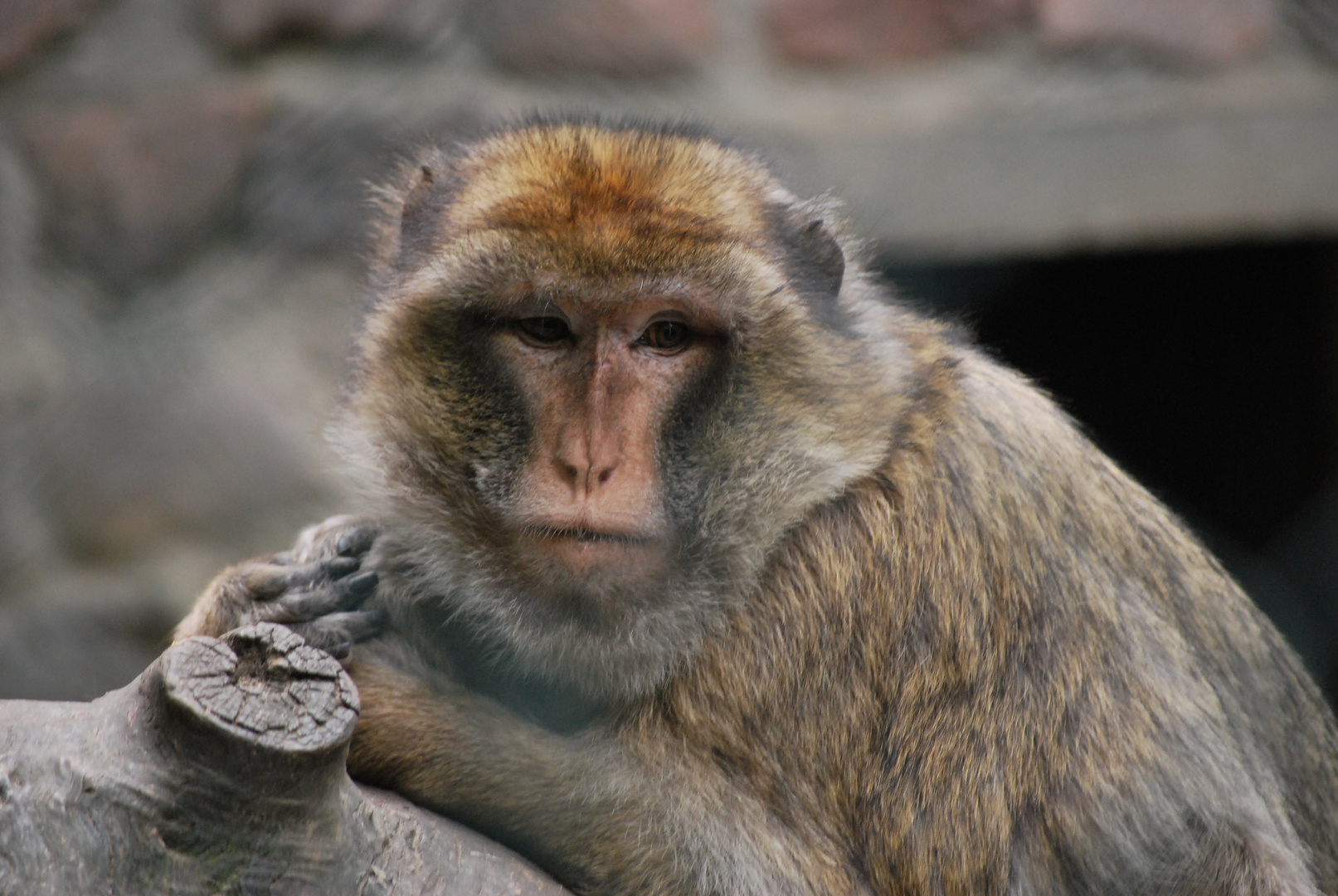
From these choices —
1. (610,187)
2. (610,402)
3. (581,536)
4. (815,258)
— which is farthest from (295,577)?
(815,258)

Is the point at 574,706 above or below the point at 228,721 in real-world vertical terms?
below

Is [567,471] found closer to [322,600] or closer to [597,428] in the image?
[597,428]

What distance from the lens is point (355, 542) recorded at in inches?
118

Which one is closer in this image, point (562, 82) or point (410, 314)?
point (410, 314)

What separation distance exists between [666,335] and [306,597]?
2.89 feet

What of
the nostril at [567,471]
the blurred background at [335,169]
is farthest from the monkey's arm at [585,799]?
the blurred background at [335,169]

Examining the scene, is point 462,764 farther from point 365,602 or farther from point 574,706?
point 365,602

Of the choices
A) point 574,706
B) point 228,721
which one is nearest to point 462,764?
point 574,706

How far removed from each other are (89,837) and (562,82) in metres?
3.46

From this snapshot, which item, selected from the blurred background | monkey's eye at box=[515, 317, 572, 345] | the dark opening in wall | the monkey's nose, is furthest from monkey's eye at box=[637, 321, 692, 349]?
the dark opening in wall

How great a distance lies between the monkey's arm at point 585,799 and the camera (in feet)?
8.57

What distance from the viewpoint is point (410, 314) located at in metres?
2.96

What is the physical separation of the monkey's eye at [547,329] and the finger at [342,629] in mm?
641

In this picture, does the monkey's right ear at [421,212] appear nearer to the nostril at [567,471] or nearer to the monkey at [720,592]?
the monkey at [720,592]
